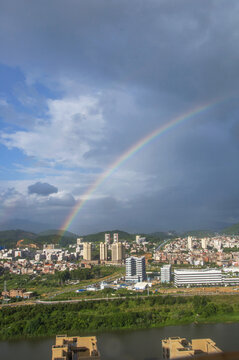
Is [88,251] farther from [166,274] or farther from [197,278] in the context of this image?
[197,278]

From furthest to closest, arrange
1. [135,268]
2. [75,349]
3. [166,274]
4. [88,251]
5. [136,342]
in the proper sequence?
[88,251] → [135,268] → [166,274] → [136,342] → [75,349]

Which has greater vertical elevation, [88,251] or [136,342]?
[88,251]

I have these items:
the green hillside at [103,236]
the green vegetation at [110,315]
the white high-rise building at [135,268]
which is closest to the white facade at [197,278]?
the white high-rise building at [135,268]

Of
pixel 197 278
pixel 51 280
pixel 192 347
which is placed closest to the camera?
pixel 192 347

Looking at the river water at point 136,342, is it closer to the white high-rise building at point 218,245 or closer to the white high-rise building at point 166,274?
the white high-rise building at point 166,274

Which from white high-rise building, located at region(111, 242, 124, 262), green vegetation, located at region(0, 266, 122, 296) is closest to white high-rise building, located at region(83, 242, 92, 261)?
white high-rise building, located at region(111, 242, 124, 262)

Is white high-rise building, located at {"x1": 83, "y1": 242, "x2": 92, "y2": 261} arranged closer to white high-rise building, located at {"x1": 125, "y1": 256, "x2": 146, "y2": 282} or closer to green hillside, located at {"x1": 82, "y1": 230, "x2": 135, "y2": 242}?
white high-rise building, located at {"x1": 125, "y1": 256, "x2": 146, "y2": 282}

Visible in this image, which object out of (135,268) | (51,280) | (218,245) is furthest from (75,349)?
(218,245)

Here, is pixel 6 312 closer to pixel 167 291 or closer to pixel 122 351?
pixel 122 351
